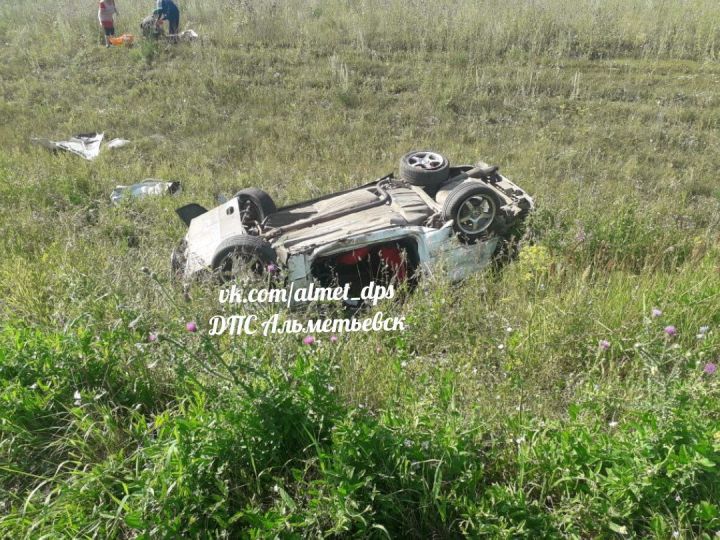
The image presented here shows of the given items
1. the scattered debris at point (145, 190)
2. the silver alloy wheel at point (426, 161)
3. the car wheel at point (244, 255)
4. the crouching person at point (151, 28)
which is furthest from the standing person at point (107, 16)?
the car wheel at point (244, 255)

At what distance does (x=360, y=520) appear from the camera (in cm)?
243

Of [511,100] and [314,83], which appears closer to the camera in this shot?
[511,100]

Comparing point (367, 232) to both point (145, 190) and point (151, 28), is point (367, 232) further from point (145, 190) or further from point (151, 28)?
point (151, 28)

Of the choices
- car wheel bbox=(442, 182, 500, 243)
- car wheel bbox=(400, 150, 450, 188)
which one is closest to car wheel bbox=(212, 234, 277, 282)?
car wheel bbox=(442, 182, 500, 243)

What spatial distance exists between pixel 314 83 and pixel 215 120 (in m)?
2.37

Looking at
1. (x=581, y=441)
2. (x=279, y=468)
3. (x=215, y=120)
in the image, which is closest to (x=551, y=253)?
(x=581, y=441)

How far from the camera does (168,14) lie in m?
12.8

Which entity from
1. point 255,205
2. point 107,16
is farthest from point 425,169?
point 107,16

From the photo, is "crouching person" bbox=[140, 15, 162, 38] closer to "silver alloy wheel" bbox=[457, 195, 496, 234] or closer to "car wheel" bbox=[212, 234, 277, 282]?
"car wheel" bbox=[212, 234, 277, 282]

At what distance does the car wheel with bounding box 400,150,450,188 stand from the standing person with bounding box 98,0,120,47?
1005cm

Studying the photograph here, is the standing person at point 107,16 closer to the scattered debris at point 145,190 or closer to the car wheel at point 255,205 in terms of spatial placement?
the scattered debris at point 145,190

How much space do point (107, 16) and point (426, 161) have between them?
10566mm

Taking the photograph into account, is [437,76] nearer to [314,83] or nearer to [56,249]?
[314,83]

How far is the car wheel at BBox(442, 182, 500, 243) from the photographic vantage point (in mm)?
5148
